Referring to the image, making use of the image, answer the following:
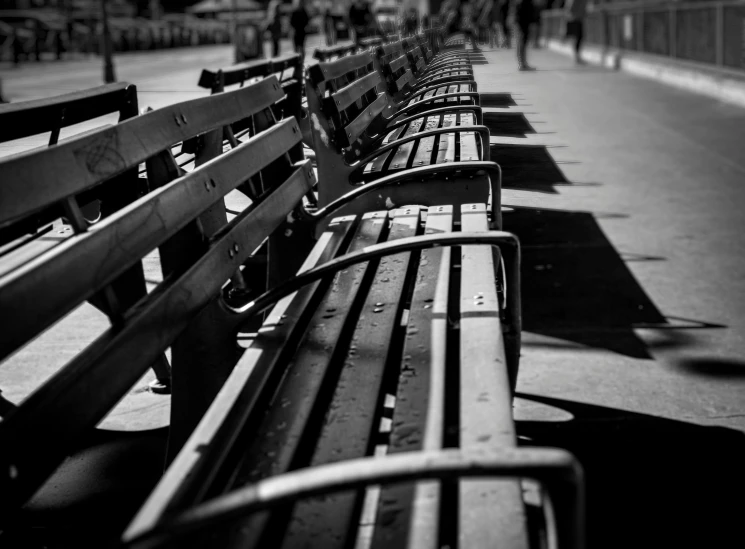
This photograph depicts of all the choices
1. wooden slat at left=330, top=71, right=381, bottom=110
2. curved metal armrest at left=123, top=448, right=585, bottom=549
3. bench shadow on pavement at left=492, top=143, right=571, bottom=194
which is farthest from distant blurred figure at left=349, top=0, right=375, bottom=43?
curved metal armrest at left=123, top=448, right=585, bottom=549

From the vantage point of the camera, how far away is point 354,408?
181 cm

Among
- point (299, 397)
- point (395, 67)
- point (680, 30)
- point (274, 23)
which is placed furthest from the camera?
point (274, 23)

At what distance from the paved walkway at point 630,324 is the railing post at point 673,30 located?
931 centimetres

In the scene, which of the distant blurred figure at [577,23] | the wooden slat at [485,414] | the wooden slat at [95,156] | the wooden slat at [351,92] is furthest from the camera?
the distant blurred figure at [577,23]

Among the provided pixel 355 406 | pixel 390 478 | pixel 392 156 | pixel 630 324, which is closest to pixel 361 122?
pixel 392 156

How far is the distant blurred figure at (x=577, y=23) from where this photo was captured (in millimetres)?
23745

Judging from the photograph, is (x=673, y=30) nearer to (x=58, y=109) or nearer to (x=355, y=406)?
(x=58, y=109)

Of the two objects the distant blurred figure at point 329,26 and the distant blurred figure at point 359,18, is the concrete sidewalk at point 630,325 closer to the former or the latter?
the distant blurred figure at point 359,18

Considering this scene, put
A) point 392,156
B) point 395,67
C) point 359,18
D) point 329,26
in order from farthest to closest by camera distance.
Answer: point 329,26
point 359,18
point 395,67
point 392,156

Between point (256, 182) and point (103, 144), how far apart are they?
1.93 metres

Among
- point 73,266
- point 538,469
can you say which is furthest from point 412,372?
point 538,469

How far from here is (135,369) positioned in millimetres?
1816

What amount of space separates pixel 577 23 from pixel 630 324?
2101cm

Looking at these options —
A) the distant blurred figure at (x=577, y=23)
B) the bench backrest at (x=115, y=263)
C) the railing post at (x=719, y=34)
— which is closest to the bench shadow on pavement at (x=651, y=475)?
the bench backrest at (x=115, y=263)
